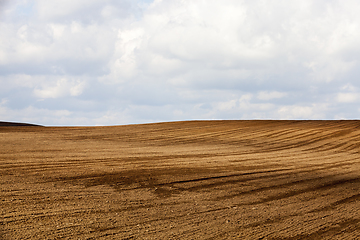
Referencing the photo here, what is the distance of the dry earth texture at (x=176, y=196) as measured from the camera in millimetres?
5316

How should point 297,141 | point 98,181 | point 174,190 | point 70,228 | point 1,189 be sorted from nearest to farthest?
point 70,228 < point 1,189 < point 174,190 < point 98,181 < point 297,141

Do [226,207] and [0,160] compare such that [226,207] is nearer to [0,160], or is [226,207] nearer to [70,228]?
[70,228]

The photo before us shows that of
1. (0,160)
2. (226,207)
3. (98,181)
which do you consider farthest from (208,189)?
(0,160)

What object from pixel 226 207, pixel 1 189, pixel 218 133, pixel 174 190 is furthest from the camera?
pixel 218 133

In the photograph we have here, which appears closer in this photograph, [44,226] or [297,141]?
[44,226]

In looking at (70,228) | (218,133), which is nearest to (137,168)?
(70,228)

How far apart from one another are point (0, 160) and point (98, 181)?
4.27m

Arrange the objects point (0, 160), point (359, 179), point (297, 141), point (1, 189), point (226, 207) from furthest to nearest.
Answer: point (297, 141) < point (0, 160) < point (359, 179) < point (1, 189) < point (226, 207)

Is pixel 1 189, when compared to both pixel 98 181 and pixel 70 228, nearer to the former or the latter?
pixel 98 181

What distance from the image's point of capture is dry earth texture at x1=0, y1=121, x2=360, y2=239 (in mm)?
5316

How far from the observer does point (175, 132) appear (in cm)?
2372

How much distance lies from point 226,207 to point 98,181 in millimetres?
3252

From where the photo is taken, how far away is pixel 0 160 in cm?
1095

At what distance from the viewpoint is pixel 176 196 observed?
7.30 m
